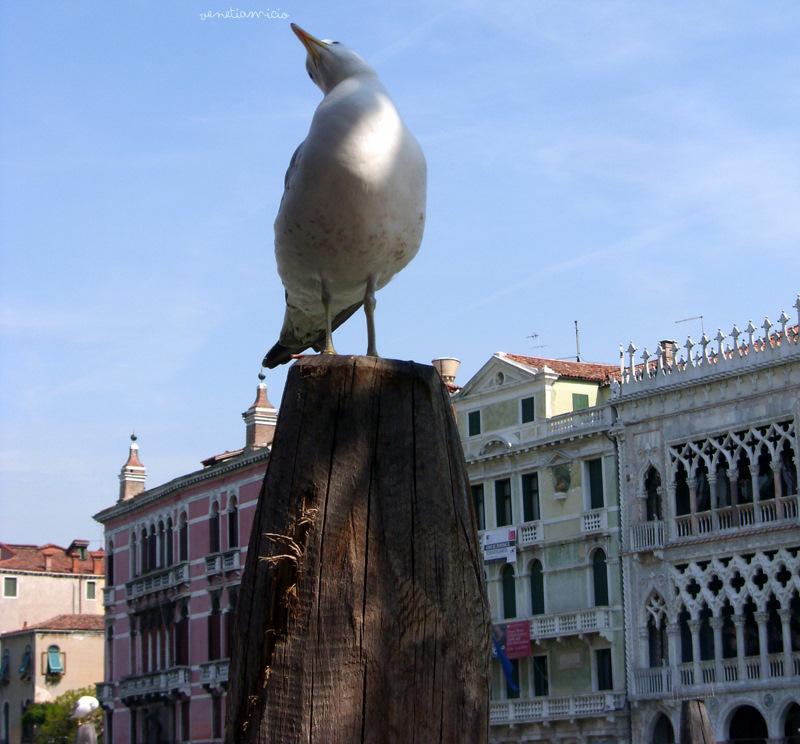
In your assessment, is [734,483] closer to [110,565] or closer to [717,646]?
[717,646]

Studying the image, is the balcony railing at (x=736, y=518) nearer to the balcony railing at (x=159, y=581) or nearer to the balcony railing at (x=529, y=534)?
the balcony railing at (x=529, y=534)

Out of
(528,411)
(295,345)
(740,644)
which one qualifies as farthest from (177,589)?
(295,345)

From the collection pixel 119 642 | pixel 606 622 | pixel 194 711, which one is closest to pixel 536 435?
pixel 606 622

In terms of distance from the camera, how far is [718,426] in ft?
103

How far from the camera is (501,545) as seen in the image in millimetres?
35469

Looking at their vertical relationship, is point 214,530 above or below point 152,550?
above

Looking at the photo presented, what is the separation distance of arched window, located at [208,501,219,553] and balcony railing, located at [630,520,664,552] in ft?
51.5

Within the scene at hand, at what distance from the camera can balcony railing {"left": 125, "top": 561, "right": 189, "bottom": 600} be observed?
4596 cm

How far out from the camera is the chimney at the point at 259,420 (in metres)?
45.1

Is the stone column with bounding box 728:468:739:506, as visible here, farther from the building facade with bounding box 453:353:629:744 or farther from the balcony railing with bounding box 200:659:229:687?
the balcony railing with bounding box 200:659:229:687

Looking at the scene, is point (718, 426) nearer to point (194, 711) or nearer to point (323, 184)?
point (194, 711)

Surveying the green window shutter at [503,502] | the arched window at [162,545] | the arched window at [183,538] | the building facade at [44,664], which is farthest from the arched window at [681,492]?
the building facade at [44,664]

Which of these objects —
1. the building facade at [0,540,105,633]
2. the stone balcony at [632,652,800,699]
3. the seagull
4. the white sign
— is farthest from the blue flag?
the building facade at [0,540,105,633]

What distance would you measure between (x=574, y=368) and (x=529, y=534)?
4.26m
